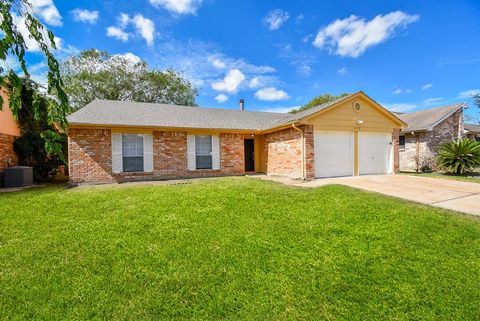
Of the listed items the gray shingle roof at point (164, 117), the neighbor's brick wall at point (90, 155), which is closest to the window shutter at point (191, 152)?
the gray shingle roof at point (164, 117)

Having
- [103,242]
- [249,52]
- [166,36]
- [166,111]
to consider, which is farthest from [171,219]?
[249,52]

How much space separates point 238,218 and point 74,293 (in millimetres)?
3087

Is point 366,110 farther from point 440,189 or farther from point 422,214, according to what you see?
point 422,214

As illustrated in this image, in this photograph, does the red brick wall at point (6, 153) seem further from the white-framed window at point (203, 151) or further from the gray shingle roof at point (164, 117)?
the white-framed window at point (203, 151)

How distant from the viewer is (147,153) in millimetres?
11859

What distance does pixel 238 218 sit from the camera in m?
5.24

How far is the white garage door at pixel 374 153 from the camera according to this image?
1230cm

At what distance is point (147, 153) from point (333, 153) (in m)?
9.38

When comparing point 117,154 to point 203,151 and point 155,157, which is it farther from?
point 203,151

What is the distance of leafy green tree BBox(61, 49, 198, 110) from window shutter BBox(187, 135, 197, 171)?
1652 centimetres

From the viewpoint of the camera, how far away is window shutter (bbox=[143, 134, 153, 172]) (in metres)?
11.8

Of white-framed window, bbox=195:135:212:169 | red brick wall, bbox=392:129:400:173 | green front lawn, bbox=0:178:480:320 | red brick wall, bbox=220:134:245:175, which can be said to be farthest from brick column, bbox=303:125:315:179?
red brick wall, bbox=392:129:400:173

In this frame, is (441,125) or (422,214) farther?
(441,125)

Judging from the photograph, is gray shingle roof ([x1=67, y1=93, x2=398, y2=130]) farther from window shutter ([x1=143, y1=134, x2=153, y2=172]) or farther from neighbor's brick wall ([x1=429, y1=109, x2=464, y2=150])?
neighbor's brick wall ([x1=429, y1=109, x2=464, y2=150])
